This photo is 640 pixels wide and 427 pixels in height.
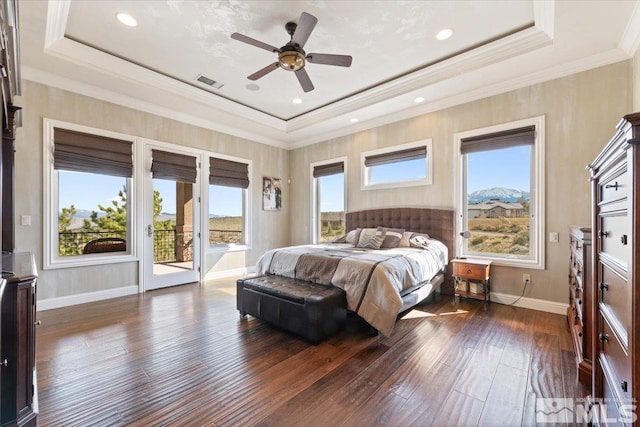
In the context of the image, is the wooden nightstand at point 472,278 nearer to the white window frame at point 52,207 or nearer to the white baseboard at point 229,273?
the white baseboard at point 229,273

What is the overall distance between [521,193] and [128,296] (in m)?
5.88

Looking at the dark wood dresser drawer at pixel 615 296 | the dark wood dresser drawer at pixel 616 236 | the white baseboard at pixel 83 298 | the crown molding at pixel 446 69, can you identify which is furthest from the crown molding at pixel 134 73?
the dark wood dresser drawer at pixel 615 296

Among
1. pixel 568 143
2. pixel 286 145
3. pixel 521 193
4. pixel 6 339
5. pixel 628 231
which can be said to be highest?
pixel 286 145

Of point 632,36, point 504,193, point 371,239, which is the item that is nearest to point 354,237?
point 371,239

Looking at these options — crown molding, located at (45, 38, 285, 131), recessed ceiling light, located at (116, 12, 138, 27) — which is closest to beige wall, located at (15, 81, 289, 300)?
crown molding, located at (45, 38, 285, 131)

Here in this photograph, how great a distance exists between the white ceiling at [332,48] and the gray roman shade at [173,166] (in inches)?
28.7

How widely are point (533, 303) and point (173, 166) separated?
19.0 ft

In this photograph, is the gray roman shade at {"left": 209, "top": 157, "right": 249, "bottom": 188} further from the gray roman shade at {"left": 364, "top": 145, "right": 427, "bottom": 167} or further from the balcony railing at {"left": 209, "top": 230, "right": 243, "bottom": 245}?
the gray roman shade at {"left": 364, "top": 145, "right": 427, "bottom": 167}

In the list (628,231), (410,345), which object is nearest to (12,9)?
(628,231)

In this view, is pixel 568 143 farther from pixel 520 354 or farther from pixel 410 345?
pixel 410 345

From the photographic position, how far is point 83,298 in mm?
3867

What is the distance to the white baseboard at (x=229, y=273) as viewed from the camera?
534 centimetres

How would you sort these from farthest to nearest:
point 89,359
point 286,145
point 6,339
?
1. point 286,145
2. point 89,359
3. point 6,339

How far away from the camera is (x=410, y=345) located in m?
2.58
